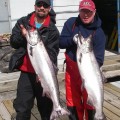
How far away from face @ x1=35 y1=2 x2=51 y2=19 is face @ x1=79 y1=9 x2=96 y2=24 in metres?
0.43

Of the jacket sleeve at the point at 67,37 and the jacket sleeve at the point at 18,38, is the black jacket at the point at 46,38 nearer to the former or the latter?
the jacket sleeve at the point at 18,38

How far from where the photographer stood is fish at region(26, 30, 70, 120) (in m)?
3.76

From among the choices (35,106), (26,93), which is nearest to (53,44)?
(26,93)

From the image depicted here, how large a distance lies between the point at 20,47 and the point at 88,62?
995 millimetres

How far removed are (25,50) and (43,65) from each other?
474 mm

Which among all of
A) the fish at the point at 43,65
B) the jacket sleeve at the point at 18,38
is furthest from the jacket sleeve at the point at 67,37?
the jacket sleeve at the point at 18,38

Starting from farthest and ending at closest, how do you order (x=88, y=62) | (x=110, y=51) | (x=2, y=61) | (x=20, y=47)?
1. (x=110, y=51)
2. (x=2, y=61)
3. (x=20, y=47)
4. (x=88, y=62)

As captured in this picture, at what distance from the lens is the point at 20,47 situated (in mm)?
4234

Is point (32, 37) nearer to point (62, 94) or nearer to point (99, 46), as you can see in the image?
point (99, 46)

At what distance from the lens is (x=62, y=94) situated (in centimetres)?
663

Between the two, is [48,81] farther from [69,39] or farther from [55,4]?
[55,4]

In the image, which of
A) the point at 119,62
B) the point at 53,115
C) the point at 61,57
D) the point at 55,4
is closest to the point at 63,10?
the point at 55,4

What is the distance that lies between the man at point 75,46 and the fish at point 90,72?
0.58 feet

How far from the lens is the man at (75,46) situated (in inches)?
150
